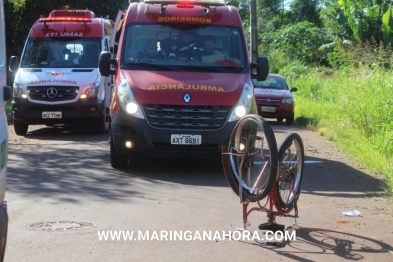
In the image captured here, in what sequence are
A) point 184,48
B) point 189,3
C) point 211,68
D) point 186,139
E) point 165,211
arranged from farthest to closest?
point 189,3
point 184,48
point 211,68
point 186,139
point 165,211

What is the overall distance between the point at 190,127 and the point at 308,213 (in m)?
2.81

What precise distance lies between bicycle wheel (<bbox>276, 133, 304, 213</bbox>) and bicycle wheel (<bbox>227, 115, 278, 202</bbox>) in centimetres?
17

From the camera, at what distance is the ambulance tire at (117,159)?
10848 mm

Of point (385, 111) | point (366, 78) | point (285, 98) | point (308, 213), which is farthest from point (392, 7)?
point (308, 213)

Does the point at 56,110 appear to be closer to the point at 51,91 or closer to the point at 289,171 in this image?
the point at 51,91

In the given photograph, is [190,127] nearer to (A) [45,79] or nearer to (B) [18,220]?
(B) [18,220]

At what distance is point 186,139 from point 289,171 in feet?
11.8

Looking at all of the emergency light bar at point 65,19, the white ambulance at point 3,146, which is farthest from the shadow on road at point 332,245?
the emergency light bar at point 65,19

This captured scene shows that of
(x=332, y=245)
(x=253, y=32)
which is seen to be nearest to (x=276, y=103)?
(x=253, y=32)

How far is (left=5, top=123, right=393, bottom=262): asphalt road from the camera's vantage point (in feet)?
20.8

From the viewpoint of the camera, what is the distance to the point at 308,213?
8.06 metres

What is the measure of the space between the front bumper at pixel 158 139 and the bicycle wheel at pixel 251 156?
10.3 ft

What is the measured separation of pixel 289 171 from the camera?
6809mm

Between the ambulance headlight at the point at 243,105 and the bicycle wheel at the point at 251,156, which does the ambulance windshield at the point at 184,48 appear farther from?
the bicycle wheel at the point at 251,156
